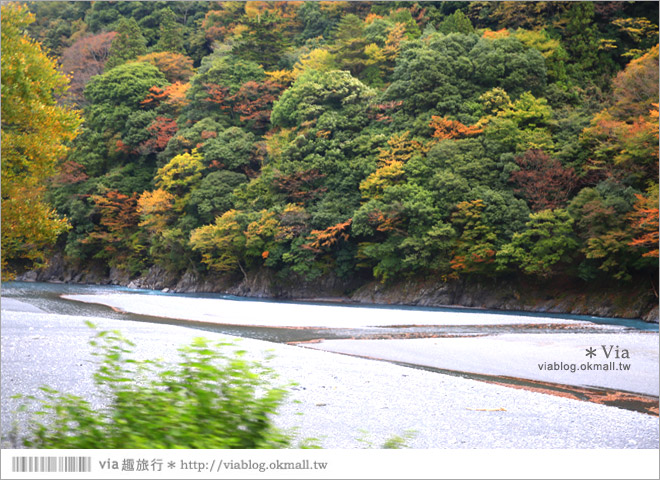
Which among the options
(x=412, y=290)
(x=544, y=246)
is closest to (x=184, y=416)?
(x=544, y=246)

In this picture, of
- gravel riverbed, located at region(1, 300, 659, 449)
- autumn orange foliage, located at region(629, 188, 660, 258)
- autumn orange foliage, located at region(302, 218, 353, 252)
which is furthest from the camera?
autumn orange foliage, located at region(302, 218, 353, 252)

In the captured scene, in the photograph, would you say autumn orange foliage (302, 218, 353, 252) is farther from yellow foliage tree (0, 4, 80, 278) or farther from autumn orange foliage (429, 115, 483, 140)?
yellow foliage tree (0, 4, 80, 278)

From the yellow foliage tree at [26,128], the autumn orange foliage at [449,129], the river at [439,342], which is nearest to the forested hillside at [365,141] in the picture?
the autumn orange foliage at [449,129]

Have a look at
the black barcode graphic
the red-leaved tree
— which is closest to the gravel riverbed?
the black barcode graphic

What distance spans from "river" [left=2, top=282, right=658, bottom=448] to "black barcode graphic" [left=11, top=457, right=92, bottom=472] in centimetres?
389

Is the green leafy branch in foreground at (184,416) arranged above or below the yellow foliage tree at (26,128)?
below

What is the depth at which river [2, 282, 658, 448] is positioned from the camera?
25.8 feet

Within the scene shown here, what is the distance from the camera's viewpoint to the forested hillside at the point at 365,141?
2125 cm

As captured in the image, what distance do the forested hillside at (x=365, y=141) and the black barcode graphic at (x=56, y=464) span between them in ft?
55.4

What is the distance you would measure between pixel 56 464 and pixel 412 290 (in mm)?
23523

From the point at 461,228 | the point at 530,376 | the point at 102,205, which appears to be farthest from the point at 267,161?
the point at 530,376

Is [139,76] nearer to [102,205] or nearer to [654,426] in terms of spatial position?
[102,205]

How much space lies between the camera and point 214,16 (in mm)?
37312

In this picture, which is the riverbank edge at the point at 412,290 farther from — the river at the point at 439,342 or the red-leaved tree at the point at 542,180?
the red-leaved tree at the point at 542,180
